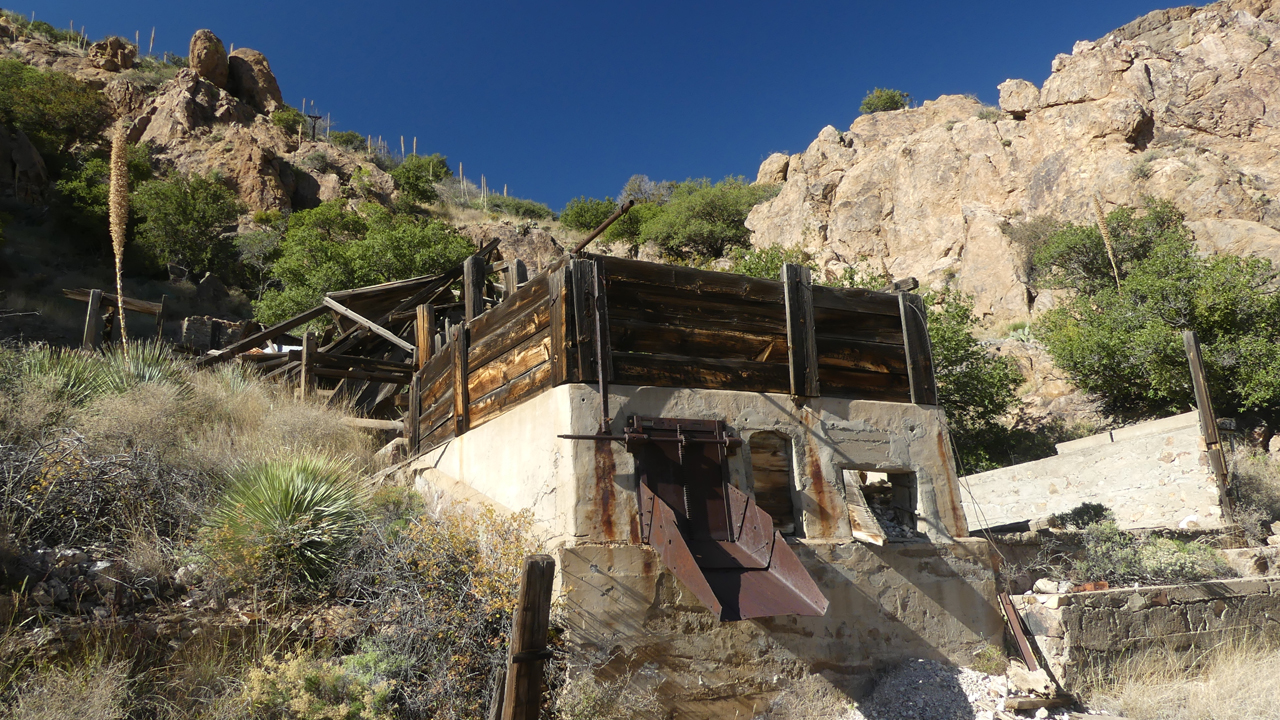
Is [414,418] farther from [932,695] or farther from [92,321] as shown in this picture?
→ [932,695]

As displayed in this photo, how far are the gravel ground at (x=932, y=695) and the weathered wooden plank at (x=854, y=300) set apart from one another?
3.65 m

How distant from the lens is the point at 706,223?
41.8 metres

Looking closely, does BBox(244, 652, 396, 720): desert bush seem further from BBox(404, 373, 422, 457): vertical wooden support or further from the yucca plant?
BBox(404, 373, 422, 457): vertical wooden support

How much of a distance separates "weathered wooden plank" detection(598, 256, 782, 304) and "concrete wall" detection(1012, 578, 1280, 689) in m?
4.07

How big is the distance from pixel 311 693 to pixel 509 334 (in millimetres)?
3674

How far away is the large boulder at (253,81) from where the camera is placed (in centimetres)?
4531

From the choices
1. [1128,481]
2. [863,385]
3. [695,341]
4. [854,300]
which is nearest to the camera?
[695,341]

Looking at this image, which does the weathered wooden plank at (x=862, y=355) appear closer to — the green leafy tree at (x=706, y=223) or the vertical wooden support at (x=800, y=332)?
the vertical wooden support at (x=800, y=332)

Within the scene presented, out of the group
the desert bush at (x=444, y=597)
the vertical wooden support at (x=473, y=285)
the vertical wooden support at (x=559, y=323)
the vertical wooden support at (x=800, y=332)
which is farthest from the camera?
the vertical wooden support at (x=473, y=285)

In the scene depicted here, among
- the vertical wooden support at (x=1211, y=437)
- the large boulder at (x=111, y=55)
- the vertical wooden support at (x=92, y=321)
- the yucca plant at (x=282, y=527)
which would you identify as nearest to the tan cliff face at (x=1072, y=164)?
the vertical wooden support at (x=1211, y=437)

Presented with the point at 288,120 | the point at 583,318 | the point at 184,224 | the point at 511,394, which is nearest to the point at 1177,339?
the point at 583,318

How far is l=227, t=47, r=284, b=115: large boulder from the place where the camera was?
149ft

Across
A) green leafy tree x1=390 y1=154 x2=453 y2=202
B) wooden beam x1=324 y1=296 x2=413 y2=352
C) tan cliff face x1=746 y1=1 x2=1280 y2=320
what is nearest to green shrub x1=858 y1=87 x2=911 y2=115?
tan cliff face x1=746 y1=1 x2=1280 y2=320

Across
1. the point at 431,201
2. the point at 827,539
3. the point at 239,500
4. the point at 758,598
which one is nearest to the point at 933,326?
the point at 827,539
